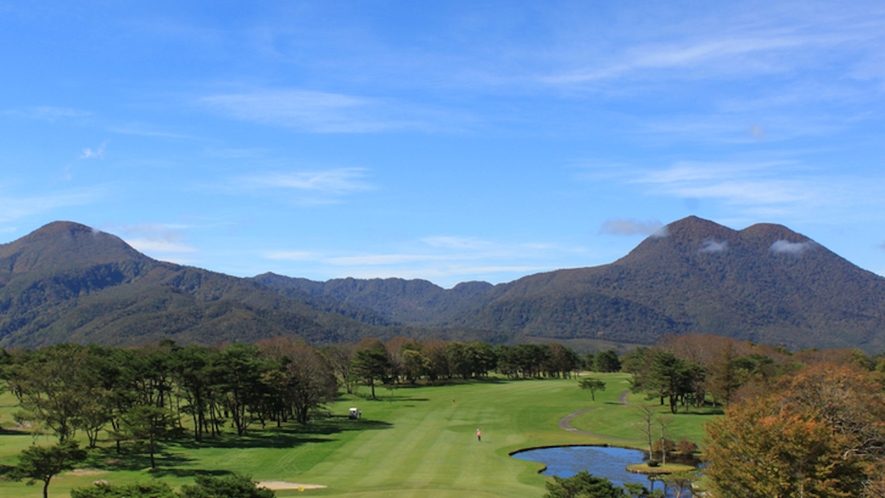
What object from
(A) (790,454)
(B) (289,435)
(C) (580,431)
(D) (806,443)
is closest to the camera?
(D) (806,443)

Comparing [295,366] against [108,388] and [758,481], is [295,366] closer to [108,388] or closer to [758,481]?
[108,388]

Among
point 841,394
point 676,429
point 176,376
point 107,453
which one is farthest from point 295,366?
point 841,394

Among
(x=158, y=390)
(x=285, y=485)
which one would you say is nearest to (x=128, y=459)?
(x=285, y=485)

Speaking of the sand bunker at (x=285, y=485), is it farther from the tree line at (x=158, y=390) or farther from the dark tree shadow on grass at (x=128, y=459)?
the tree line at (x=158, y=390)

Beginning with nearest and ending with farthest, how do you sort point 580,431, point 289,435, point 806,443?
1. point 806,443
2. point 289,435
3. point 580,431

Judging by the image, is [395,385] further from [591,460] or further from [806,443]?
[806,443]

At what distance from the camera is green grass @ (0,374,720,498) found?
51781 millimetres

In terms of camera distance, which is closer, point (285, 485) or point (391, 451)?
point (285, 485)

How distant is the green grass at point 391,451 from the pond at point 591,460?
2167 millimetres

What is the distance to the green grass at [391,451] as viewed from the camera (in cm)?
5178

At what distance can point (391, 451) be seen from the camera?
6838 centimetres

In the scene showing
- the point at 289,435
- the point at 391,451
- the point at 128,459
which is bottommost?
the point at 391,451

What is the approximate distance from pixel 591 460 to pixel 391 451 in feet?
66.0

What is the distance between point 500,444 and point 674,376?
37683mm
